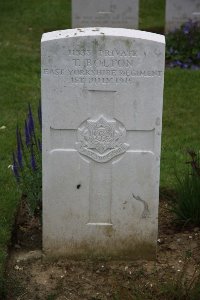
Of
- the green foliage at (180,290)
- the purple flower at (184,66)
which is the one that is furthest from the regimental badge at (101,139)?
the purple flower at (184,66)

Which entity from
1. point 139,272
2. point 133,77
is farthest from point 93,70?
point 139,272

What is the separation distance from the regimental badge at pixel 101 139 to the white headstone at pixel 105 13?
21.4 ft

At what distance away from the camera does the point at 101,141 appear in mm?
4191

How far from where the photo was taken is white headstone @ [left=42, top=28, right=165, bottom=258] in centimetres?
401

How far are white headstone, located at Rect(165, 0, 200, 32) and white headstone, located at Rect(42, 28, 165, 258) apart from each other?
6426 mm

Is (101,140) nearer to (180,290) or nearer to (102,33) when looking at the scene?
(102,33)

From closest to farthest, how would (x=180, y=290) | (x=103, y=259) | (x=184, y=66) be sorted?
1. (x=180, y=290)
2. (x=103, y=259)
3. (x=184, y=66)

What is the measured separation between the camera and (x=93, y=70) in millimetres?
4031

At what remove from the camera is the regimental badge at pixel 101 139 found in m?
4.12

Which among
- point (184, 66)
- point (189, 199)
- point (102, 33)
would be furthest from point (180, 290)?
point (184, 66)

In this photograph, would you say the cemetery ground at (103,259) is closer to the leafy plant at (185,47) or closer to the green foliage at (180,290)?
the green foliage at (180,290)

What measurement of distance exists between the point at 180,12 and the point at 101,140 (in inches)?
260

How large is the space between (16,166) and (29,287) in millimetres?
1109

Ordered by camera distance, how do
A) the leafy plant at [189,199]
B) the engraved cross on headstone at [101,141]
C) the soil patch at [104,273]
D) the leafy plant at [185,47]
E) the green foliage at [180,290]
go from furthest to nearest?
the leafy plant at [185,47] → the leafy plant at [189,199] → the engraved cross on headstone at [101,141] → the soil patch at [104,273] → the green foliage at [180,290]
